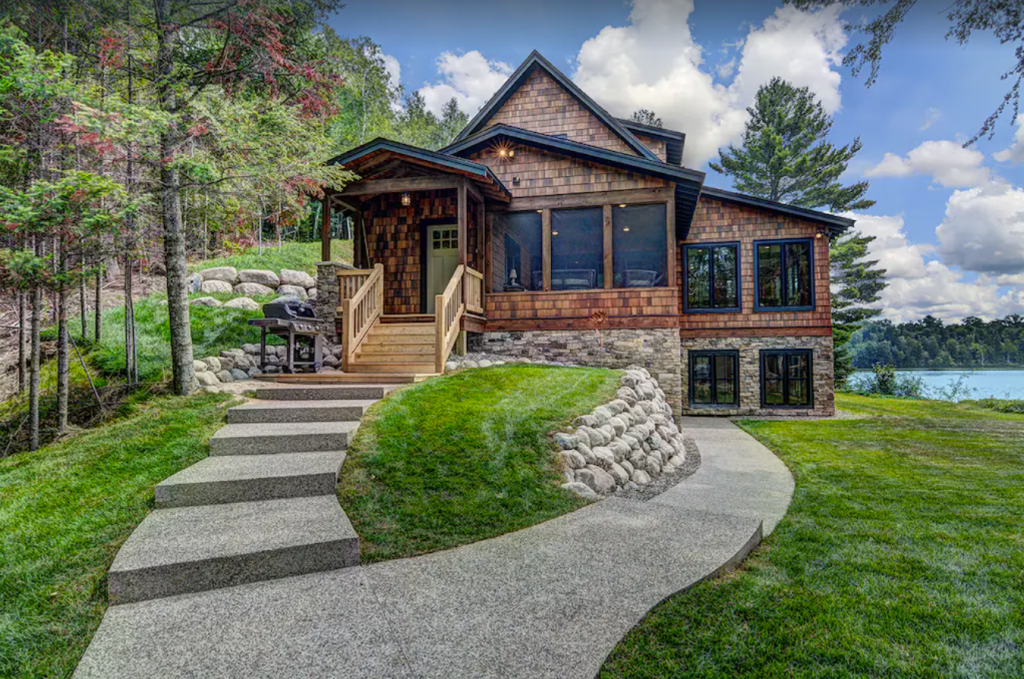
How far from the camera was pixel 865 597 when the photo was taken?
8.54ft

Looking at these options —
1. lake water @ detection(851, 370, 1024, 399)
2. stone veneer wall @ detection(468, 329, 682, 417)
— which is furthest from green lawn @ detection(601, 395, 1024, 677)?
lake water @ detection(851, 370, 1024, 399)

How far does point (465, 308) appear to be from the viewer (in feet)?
28.8

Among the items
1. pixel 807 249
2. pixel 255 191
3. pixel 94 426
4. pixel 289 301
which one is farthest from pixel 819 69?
pixel 94 426

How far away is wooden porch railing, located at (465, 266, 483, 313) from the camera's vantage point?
893 centimetres

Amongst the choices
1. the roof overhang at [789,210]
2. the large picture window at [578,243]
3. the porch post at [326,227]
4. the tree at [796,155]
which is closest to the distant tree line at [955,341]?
the tree at [796,155]

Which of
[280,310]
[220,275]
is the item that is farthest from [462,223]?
[220,275]

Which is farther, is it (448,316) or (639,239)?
(639,239)

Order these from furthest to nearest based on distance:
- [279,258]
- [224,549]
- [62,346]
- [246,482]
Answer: [279,258]
[62,346]
[246,482]
[224,549]

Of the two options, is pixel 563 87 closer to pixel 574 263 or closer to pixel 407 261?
pixel 574 263

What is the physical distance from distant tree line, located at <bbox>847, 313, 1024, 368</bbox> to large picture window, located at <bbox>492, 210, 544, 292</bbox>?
943 inches

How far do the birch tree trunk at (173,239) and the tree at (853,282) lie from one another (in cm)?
2401

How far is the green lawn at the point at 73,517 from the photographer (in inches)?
89.4

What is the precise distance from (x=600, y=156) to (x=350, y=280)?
5328 mm

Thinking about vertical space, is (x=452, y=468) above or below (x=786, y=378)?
below
